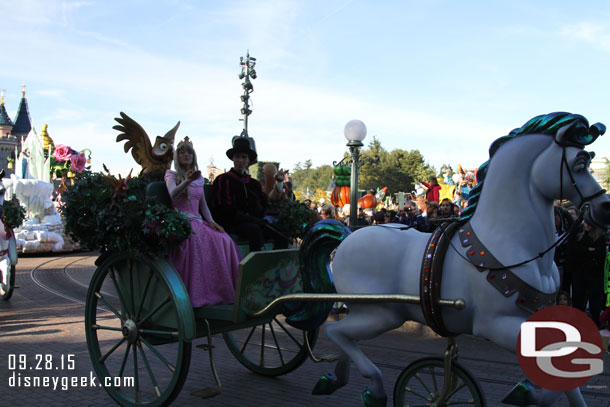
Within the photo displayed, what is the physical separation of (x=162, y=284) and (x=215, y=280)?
452mm

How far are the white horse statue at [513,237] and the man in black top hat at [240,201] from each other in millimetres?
1788

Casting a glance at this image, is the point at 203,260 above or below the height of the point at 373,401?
above

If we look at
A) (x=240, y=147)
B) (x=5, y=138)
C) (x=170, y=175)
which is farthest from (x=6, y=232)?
(x=5, y=138)

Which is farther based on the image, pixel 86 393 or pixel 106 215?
pixel 86 393

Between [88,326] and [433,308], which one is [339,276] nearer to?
[433,308]

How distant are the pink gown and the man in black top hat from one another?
255mm

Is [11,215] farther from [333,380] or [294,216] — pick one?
[333,380]

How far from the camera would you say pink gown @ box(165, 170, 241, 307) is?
4719 mm

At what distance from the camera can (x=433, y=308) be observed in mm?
3410

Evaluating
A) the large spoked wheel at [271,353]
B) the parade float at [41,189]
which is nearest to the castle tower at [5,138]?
the parade float at [41,189]

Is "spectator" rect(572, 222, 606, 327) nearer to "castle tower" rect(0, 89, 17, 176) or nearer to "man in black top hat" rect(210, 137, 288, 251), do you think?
"man in black top hat" rect(210, 137, 288, 251)

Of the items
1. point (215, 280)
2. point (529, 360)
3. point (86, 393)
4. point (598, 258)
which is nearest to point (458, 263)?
point (529, 360)

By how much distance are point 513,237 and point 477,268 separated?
28 centimetres

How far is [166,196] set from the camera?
16.3 feet
